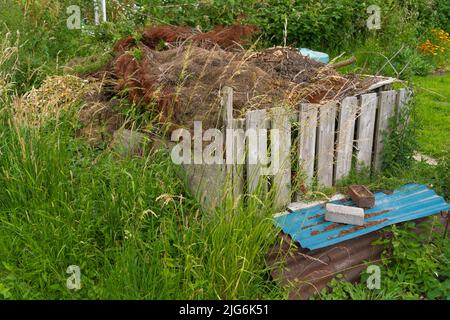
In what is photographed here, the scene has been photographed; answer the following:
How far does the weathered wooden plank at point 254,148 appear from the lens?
4.25 m

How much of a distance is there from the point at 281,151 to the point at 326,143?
26.7 inches

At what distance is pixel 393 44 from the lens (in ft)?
30.9

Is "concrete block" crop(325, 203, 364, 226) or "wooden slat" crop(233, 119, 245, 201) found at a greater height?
"wooden slat" crop(233, 119, 245, 201)

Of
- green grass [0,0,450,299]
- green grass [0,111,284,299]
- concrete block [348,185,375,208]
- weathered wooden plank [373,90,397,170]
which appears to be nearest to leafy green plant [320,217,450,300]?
green grass [0,0,450,299]

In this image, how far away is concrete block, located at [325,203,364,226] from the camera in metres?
Result: 4.18

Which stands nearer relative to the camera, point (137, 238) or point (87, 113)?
point (137, 238)

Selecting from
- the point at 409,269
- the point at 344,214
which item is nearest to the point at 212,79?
the point at 344,214

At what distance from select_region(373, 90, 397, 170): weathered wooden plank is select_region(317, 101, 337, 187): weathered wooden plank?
621 millimetres

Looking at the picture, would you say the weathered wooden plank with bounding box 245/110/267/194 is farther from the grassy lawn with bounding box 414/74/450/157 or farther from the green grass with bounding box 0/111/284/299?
the grassy lawn with bounding box 414/74/450/157

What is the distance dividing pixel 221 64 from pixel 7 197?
2171 mm

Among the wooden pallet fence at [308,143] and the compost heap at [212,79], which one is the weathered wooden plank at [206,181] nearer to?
the wooden pallet fence at [308,143]

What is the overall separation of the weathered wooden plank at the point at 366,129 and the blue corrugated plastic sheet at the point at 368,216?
0.54 m
